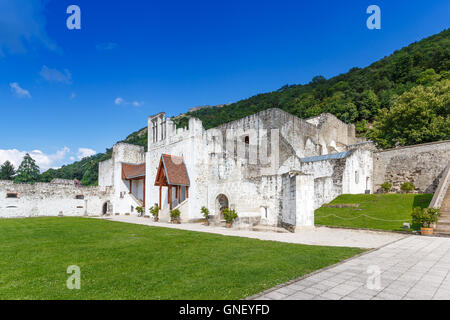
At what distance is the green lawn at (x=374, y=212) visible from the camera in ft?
46.0

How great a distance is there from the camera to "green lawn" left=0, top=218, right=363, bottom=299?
454cm

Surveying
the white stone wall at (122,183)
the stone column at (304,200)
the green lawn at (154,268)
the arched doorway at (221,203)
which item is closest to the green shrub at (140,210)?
the white stone wall at (122,183)

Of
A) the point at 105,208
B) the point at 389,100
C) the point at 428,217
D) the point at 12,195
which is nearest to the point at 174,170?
the point at 428,217

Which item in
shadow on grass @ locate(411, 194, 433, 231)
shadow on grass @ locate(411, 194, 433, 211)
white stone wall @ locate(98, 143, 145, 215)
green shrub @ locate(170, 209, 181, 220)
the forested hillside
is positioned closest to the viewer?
shadow on grass @ locate(411, 194, 433, 231)

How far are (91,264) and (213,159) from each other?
1566 centimetres

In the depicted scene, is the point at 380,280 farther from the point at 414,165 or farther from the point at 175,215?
the point at 414,165

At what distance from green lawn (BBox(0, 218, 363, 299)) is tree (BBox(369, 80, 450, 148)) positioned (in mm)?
24229

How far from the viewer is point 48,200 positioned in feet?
94.7

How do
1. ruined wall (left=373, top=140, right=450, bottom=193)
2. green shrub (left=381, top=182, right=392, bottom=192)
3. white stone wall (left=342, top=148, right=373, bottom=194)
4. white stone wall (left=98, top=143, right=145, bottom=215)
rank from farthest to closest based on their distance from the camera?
white stone wall (left=98, top=143, right=145, bottom=215) < green shrub (left=381, top=182, right=392, bottom=192) < ruined wall (left=373, top=140, right=450, bottom=193) < white stone wall (left=342, top=148, right=373, bottom=194)

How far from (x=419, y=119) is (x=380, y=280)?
28.1 meters

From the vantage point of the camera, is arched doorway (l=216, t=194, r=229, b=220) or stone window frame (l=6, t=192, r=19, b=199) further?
stone window frame (l=6, t=192, r=19, b=199)

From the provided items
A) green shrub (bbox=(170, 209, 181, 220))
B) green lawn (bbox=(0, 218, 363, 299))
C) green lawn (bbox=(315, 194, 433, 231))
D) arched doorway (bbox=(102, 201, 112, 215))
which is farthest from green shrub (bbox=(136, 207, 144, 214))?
green lawn (bbox=(315, 194, 433, 231))

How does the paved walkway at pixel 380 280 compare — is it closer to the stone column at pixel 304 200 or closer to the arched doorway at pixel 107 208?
the stone column at pixel 304 200

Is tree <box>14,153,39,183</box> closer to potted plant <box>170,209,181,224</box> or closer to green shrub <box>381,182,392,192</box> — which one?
potted plant <box>170,209,181,224</box>
